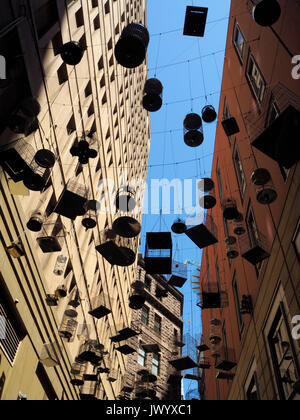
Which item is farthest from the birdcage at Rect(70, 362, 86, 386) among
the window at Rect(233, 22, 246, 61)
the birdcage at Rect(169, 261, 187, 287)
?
the window at Rect(233, 22, 246, 61)

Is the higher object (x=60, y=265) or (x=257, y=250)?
(x=60, y=265)

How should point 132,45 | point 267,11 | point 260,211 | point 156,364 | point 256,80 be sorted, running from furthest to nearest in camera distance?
point 156,364, point 256,80, point 260,211, point 132,45, point 267,11

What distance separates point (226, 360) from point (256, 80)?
12.3m

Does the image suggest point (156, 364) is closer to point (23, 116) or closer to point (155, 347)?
point (155, 347)

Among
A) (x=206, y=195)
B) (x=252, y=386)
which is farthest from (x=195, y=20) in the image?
(x=252, y=386)

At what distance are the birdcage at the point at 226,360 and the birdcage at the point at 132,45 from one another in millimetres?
12501

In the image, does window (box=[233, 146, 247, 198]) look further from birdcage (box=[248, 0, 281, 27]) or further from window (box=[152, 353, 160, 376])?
window (box=[152, 353, 160, 376])

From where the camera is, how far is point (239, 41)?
781 inches

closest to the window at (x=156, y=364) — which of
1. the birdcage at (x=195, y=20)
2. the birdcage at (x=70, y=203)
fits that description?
the birdcage at (x=70, y=203)

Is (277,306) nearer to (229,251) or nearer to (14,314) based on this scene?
(229,251)

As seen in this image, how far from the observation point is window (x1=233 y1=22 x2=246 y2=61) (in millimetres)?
18797

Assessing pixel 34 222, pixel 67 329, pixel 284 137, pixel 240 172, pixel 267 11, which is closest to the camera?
pixel 284 137
